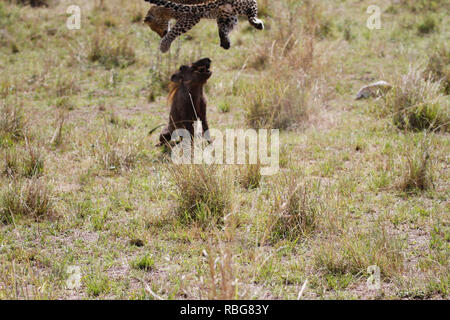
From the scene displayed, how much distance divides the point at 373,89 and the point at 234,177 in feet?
12.9

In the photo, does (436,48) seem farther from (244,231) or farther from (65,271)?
(65,271)

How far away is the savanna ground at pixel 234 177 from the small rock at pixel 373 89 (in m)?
0.12

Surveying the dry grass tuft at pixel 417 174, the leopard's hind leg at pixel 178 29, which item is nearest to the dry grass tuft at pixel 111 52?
the dry grass tuft at pixel 417 174

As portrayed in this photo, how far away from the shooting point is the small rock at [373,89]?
7912 mm

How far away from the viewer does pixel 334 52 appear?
31.1 ft

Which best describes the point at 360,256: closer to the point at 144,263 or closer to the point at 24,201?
the point at 144,263

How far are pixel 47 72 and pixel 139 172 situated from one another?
4.40 m

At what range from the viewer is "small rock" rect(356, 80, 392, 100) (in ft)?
26.0

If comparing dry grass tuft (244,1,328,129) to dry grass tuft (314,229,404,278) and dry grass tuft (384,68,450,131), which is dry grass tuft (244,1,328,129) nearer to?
dry grass tuft (384,68,450,131)

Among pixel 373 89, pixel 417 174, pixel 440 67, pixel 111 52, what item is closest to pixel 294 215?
pixel 417 174

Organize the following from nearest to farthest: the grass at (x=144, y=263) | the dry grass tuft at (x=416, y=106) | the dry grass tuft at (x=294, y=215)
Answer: the grass at (x=144, y=263) < the dry grass tuft at (x=294, y=215) < the dry grass tuft at (x=416, y=106)

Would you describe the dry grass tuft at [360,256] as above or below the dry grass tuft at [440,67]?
below

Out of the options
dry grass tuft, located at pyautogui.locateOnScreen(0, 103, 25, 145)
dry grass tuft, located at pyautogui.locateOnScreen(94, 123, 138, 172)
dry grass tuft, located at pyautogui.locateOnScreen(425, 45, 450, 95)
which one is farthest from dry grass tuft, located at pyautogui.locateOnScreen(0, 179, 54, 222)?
dry grass tuft, located at pyautogui.locateOnScreen(425, 45, 450, 95)

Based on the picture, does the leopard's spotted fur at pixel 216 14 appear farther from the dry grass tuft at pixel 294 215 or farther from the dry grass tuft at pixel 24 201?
the dry grass tuft at pixel 24 201
